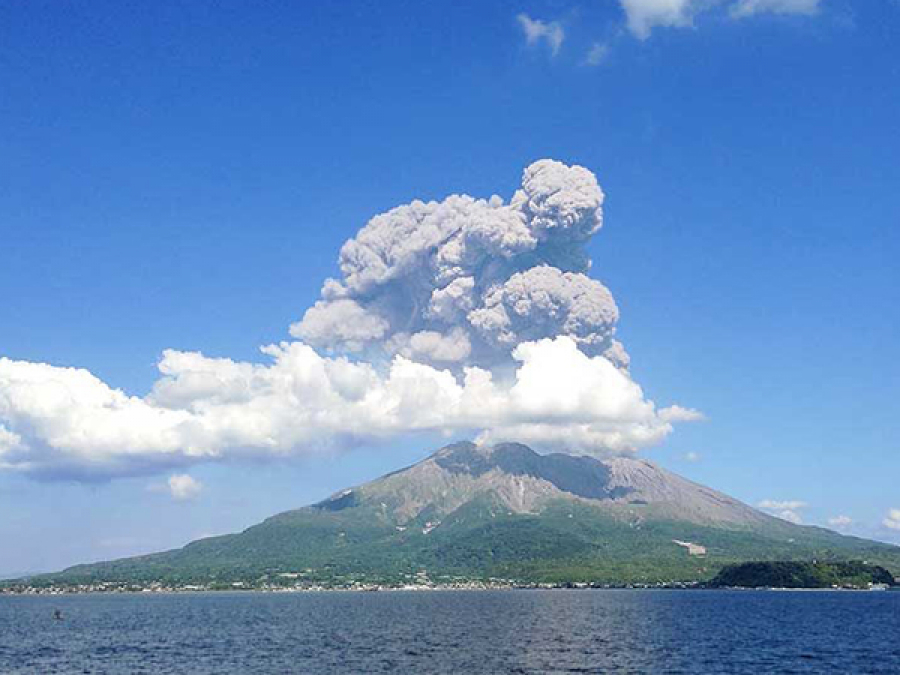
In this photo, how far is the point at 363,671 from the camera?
104m

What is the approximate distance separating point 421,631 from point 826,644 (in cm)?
6297

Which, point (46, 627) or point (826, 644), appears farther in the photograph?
point (46, 627)

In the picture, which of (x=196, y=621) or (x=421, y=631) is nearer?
(x=421, y=631)

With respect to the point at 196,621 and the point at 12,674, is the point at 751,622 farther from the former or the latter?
the point at 12,674

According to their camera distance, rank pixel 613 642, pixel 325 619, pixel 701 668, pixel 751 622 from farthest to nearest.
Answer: pixel 325 619 → pixel 751 622 → pixel 613 642 → pixel 701 668

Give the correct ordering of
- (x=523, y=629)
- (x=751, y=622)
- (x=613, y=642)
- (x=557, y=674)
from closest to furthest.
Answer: (x=557, y=674) < (x=613, y=642) < (x=523, y=629) < (x=751, y=622)

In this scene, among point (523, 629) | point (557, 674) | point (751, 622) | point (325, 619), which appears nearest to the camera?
point (557, 674)

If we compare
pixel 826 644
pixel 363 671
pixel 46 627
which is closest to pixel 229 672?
pixel 363 671

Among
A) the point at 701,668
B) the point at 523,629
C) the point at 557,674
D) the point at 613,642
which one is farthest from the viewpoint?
the point at 523,629

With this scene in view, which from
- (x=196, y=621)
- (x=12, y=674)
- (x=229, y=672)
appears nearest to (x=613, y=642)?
(x=229, y=672)

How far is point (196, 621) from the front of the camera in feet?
639

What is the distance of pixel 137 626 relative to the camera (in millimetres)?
183750

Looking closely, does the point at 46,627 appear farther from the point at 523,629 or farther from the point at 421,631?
the point at 523,629

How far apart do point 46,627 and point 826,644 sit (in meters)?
144
